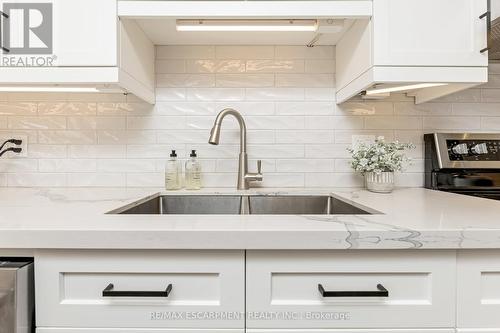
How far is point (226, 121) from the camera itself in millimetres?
1569

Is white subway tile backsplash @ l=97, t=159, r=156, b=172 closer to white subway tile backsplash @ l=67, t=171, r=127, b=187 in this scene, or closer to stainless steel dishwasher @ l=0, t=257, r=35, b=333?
white subway tile backsplash @ l=67, t=171, r=127, b=187

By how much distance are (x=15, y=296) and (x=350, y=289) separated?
0.75 meters

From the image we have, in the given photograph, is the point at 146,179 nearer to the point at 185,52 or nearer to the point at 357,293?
the point at 185,52

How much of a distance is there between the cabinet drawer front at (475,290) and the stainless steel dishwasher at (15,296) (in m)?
0.98

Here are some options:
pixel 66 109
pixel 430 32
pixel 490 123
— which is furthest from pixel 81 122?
pixel 490 123

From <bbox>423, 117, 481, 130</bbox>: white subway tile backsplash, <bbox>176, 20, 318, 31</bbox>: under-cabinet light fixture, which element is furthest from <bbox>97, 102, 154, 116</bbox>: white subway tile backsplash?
<bbox>423, 117, 481, 130</bbox>: white subway tile backsplash

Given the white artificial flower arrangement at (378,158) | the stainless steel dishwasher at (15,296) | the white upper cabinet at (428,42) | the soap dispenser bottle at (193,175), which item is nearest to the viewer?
the stainless steel dishwasher at (15,296)

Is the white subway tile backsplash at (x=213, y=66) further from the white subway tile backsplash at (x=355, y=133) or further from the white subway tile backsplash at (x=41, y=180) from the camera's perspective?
the white subway tile backsplash at (x=41, y=180)

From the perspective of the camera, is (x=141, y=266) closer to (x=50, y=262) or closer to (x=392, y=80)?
(x=50, y=262)

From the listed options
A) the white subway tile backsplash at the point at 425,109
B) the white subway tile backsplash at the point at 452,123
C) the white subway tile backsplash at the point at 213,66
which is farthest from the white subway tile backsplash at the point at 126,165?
the white subway tile backsplash at the point at 452,123

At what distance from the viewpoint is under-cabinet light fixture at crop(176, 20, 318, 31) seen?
1.25 metres

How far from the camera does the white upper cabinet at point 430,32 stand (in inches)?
43.6

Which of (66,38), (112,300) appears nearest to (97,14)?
(66,38)

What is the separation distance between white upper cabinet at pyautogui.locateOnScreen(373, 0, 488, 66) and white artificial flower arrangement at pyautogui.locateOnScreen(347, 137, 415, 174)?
387 mm
